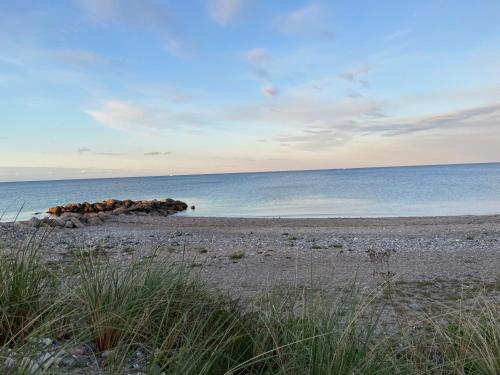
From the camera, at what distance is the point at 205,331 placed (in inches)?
118

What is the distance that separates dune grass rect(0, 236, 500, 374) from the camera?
7.86 ft

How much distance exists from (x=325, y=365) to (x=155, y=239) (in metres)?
13.5

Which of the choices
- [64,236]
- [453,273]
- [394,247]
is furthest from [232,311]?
[64,236]

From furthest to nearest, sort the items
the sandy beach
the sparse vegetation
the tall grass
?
the sparse vegetation, the sandy beach, the tall grass

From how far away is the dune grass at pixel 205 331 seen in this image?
239 cm

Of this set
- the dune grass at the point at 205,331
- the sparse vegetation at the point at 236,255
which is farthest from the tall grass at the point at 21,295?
the sparse vegetation at the point at 236,255

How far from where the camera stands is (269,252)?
1230cm

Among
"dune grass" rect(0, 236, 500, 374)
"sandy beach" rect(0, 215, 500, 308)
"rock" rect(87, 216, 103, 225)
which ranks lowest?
"rock" rect(87, 216, 103, 225)

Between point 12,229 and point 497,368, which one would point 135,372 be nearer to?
point 497,368

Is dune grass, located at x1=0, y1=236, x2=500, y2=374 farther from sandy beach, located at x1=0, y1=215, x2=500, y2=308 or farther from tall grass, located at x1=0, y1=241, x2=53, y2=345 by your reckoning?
sandy beach, located at x1=0, y1=215, x2=500, y2=308

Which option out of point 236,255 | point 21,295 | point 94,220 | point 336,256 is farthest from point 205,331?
point 94,220

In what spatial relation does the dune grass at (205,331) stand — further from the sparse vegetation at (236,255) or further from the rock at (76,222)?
the rock at (76,222)

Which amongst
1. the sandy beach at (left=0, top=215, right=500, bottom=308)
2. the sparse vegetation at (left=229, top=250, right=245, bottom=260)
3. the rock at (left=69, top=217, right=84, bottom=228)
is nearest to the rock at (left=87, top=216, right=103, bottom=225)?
the rock at (left=69, top=217, right=84, bottom=228)

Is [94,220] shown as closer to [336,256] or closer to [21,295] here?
[336,256]
